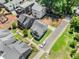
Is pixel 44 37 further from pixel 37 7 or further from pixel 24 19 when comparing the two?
pixel 37 7

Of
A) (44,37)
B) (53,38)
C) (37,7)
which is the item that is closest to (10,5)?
(37,7)

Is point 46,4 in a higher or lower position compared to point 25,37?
higher

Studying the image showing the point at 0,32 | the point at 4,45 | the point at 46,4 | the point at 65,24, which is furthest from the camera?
the point at 46,4

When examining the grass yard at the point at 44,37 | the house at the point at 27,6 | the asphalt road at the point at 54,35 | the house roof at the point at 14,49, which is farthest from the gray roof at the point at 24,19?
the house roof at the point at 14,49

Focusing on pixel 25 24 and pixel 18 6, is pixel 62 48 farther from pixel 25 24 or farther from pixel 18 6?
pixel 18 6

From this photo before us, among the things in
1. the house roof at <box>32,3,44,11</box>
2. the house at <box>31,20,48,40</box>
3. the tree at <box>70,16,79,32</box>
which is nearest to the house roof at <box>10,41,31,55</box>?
the house at <box>31,20,48,40</box>

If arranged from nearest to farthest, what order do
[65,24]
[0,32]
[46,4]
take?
1. [0,32]
2. [65,24]
3. [46,4]

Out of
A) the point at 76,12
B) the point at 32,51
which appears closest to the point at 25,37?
the point at 32,51

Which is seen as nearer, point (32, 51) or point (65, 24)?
point (32, 51)
